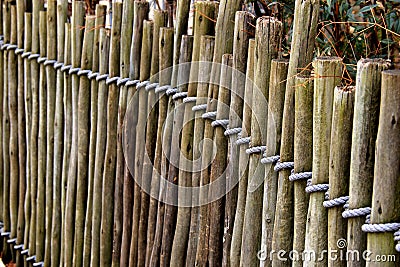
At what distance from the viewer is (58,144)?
3.95 meters

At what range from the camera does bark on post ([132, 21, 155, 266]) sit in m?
3.21

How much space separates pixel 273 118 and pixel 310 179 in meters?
0.28

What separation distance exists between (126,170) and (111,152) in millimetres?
175

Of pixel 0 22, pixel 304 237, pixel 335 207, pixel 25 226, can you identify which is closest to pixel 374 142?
pixel 335 207

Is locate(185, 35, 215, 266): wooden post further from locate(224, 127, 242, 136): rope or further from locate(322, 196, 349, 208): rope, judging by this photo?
locate(322, 196, 349, 208): rope

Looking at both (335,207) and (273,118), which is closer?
(335,207)

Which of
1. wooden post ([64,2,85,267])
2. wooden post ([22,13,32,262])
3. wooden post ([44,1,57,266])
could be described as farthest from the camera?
wooden post ([22,13,32,262])

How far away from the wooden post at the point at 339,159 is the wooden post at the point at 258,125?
420 mm

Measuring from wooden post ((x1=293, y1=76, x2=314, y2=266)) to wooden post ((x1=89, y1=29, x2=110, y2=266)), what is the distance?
1.47m

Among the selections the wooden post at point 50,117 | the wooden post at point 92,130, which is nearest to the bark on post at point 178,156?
the wooden post at point 92,130

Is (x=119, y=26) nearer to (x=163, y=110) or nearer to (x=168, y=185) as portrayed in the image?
(x=163, y=110)

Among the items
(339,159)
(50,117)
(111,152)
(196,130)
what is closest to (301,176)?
(339,159)

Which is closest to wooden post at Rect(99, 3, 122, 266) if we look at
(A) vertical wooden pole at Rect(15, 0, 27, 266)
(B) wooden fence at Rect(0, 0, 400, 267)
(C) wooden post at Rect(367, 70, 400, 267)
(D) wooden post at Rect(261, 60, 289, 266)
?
(B) wooden fence at Rect(0, 0, 400, 267)

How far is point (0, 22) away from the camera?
4.58 metres
